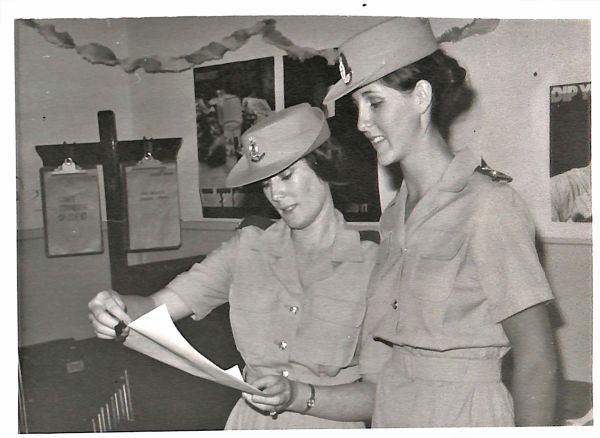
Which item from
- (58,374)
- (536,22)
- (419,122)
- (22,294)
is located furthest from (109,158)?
(536,22)

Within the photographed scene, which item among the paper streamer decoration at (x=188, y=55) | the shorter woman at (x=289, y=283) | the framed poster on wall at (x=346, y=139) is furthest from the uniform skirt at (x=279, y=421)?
the paper streamer decoration at (x=188, y=55)

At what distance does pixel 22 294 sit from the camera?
44.3 inches

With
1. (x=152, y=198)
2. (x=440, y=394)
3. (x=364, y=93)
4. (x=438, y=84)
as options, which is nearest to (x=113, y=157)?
(x=152, y=198)

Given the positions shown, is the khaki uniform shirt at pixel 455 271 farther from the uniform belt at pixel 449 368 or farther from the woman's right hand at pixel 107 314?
the woman's right hand at pixel 107 314

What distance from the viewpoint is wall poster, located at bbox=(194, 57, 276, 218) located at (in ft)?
3.62

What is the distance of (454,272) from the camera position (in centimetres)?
106

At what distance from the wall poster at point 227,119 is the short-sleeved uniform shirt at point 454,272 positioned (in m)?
0.22

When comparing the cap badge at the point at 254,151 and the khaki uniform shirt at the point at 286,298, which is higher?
the cap badge at the point at 254,151

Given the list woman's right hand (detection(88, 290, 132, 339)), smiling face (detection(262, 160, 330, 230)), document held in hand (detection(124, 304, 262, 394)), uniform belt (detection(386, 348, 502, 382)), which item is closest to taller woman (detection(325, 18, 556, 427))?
uniform belt (detection(386, 348, 502, 382))

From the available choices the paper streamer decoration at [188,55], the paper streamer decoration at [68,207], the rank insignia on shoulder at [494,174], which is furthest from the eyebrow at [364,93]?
the paper streamer decoration at [68,207]

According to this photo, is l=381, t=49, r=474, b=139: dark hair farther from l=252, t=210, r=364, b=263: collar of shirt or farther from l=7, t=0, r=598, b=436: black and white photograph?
l=252, t=210, r=364, b=263: collar of shirt

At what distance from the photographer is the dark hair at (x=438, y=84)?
1.08 metres

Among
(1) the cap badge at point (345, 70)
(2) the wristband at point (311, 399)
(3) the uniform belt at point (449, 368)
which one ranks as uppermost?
(1) the cap badge at point (345, 70)

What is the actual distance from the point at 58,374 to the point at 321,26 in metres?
0.71
